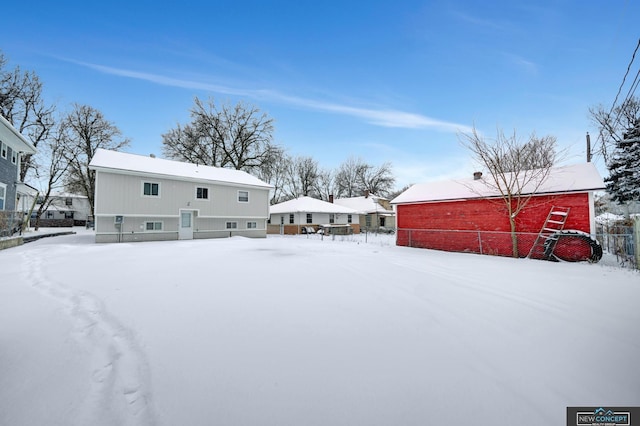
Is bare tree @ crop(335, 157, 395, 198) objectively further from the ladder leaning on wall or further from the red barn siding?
the ladder leaning on wall

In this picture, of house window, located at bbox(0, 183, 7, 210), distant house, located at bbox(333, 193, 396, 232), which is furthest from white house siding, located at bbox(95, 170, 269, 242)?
distant house, located at bbox(333, 193, 396, 232)

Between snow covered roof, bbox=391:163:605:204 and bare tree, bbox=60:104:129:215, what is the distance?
103ft

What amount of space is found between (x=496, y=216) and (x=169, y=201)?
19.9 m

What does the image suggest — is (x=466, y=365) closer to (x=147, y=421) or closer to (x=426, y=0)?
(x=147, y=421)

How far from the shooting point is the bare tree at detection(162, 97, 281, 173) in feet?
102

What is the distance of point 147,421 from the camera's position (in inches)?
76.2

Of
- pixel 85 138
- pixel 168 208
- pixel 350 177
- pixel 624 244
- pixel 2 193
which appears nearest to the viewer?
pixel 624 244

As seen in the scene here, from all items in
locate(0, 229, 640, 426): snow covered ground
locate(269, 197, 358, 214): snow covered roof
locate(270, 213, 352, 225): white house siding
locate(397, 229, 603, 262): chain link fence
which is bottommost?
locate(0, 229, 640, 426): snow covered ground

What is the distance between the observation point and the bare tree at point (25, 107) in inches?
861

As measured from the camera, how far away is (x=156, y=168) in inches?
712

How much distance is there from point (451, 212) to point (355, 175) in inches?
1386

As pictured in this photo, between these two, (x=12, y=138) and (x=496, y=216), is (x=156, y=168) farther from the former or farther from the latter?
(x=496, y=216)

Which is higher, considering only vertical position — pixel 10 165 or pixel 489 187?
pixel 10 165

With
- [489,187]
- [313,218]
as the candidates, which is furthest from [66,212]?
[489,187]
